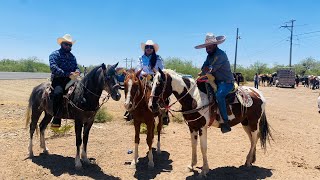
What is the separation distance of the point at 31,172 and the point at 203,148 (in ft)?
11.6

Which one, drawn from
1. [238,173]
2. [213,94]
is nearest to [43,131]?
[213,94]

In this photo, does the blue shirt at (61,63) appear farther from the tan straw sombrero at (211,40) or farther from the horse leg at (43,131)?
the tan straw sombrero at (211,40)

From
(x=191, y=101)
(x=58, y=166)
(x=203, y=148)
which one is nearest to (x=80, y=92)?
(x=58, y=166)

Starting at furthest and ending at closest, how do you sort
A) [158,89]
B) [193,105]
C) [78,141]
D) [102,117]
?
1. [102,117]
2. [78,141]
3. [193,105]
4. [158,89]

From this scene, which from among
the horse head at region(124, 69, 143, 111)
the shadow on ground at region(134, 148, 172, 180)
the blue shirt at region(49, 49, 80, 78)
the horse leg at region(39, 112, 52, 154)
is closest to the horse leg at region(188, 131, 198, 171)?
the shadow on ground at region(134, 148, 172, 180)

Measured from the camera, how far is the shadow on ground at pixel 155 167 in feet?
22.2

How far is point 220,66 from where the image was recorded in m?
6.53

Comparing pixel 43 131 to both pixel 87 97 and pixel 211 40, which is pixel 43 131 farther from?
pixel 211 40

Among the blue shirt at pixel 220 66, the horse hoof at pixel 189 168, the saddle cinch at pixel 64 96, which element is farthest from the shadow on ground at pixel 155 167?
the blue shirt at pixel 220 66

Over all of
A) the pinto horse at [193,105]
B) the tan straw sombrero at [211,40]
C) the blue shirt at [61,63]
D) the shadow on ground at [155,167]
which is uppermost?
the tan straw sombrero at [211,40]

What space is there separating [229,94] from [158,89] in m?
1.68

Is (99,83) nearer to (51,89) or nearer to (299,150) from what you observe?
(51,89)

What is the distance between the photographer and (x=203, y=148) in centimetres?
655

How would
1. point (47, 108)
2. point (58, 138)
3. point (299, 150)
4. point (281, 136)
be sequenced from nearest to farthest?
point (47, 108) → point (299, 150) → point (58, 138) → point (281, 136)
